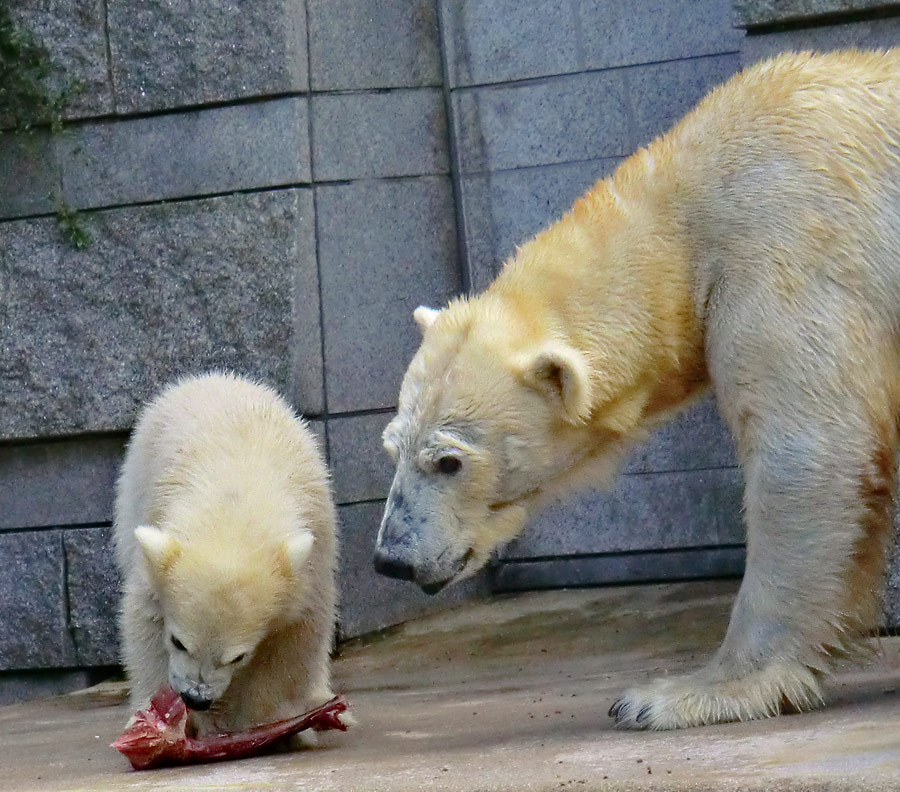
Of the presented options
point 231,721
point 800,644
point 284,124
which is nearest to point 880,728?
point 800,644

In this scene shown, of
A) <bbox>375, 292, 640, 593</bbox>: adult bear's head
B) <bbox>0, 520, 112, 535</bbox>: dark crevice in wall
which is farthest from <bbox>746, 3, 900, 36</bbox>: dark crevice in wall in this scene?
<bbox>0, 520, 112, 535</bbox>: dark crevice in wall

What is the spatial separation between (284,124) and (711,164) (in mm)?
2169

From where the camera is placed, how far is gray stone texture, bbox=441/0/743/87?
5395 millimetres

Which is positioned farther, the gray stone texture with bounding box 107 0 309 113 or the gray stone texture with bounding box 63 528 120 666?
the gray stone texture with bounding box 63 528 120 666

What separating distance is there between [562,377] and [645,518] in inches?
97.6

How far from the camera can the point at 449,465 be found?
3205 millimetres

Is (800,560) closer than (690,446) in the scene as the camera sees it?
Yes

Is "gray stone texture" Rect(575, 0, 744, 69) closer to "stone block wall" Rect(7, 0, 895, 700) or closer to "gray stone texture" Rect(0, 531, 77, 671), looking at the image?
"stone block wall" Rect(7, 0, 895, 700)

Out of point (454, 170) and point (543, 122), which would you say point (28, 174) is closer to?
point (454, 170)

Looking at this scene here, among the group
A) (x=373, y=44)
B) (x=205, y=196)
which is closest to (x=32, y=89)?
(x=205, y=196)

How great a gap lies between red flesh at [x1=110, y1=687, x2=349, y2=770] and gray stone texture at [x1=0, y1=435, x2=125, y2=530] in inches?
84.1

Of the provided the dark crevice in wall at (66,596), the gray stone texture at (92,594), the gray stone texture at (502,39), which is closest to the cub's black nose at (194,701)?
the gray stone texture at (92,594)

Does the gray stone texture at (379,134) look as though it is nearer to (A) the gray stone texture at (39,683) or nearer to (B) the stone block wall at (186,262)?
(B) the stone block wall at (186,262)

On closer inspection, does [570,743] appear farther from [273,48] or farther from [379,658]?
[273,48]
